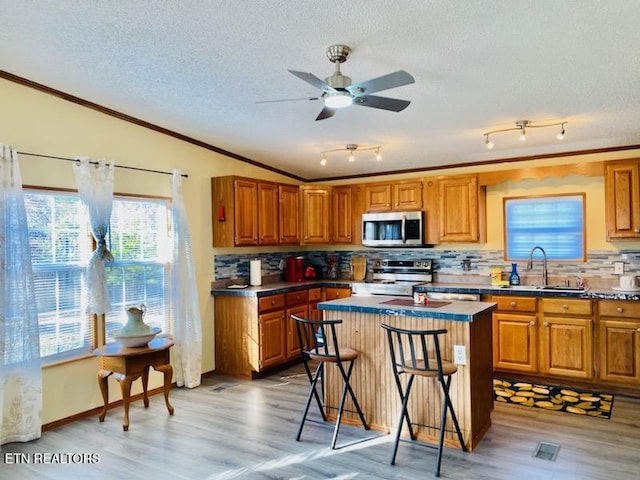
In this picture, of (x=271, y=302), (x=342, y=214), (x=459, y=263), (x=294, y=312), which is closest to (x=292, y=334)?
(x=294, y=312)

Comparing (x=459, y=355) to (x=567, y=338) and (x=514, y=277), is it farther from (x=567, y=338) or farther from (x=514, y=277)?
(x=514, y=277)

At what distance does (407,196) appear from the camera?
572 cm

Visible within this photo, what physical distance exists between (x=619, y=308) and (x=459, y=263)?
1.75 m

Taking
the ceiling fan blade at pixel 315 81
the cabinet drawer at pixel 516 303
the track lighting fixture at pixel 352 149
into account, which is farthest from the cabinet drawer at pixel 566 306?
the ceiling fan blade at pixel 315 81

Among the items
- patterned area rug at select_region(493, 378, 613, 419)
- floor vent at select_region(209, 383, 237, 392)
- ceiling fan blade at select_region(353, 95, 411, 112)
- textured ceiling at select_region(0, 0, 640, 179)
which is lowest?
floor vent at select_region(209, 383, 237, 392)

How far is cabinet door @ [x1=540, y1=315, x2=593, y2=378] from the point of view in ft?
14.4

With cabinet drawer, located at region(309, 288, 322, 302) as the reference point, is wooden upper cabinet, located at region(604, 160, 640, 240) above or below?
above

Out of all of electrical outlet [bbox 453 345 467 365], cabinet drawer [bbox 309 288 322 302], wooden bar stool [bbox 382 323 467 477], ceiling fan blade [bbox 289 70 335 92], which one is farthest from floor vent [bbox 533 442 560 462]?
cabinet drawer [bbox 309 288 322 302]

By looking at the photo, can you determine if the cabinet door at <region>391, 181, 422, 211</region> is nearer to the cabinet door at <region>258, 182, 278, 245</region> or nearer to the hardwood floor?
the cabinet door at <region>258, 182, 278, 245</region>

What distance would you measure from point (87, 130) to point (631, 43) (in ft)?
13.3

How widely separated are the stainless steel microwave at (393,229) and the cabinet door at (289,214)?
2.82 ft

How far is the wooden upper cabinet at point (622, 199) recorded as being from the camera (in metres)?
4.45

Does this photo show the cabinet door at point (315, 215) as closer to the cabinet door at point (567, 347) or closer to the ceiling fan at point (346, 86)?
the cabinet door at point (567, 347)

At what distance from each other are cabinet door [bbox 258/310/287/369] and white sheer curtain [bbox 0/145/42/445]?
2.10m
